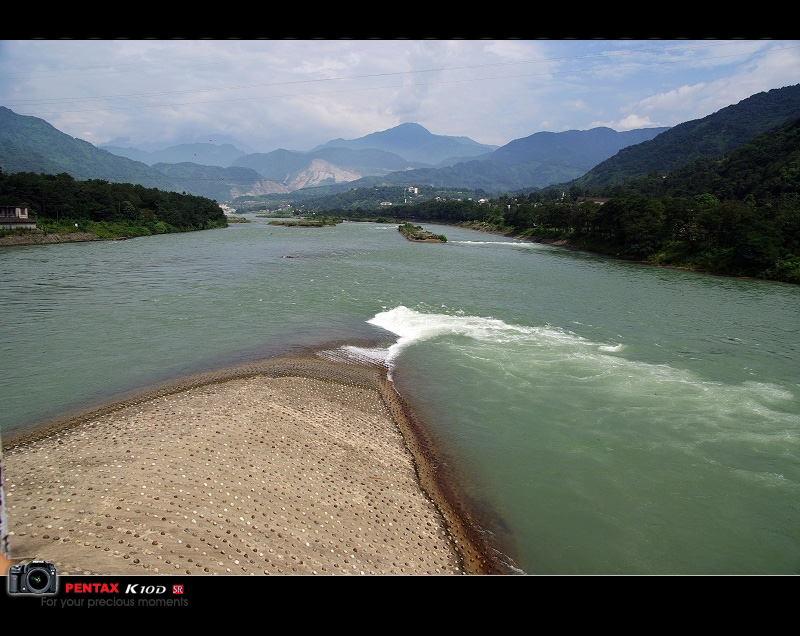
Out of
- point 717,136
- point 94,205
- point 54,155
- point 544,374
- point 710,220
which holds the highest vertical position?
point 717,136

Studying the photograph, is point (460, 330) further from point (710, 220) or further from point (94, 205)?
point (94, 205)

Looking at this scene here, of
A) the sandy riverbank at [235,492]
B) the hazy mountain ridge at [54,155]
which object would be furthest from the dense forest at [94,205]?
the sandy riverbank at [235,492]

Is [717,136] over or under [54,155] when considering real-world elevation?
over

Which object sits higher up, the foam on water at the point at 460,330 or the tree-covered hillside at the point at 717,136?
the tree-covered hillside at the point at 717,136

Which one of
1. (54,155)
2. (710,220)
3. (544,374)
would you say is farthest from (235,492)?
(54,155)

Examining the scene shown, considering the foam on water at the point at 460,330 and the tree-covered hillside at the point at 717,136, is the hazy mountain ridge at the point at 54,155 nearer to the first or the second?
the foam on water at the point at 460,330
